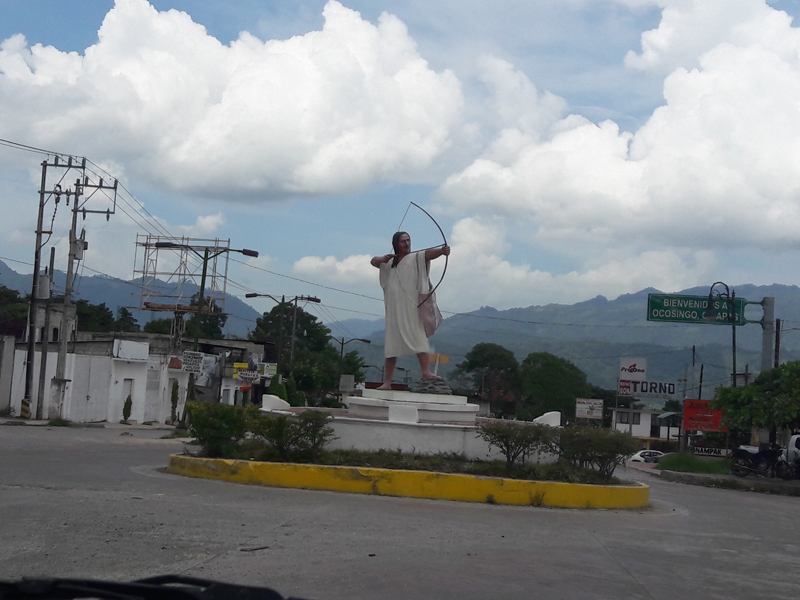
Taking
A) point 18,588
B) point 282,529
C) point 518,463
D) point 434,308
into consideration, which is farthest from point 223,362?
point 18,588

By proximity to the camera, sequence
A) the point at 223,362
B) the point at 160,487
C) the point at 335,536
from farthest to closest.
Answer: the point at 223,362 → the point at 160,487 → the point at 335,536

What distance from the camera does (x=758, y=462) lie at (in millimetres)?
21688

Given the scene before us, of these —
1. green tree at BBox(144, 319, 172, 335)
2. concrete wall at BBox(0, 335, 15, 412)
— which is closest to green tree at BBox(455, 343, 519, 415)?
green tree at BBox(144, 319, 172, 335)

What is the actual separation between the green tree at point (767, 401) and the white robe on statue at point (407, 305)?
9.48 meters

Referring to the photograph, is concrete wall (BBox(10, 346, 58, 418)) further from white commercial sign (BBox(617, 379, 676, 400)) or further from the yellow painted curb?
the yellow painted curb

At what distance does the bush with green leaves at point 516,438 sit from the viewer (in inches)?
518

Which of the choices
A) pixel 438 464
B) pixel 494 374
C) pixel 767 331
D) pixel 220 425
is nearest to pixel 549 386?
pixel 494 374

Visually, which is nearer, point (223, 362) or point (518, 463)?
point (518, 463)

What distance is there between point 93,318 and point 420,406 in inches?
2308

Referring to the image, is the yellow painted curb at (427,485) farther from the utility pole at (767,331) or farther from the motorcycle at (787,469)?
the utility pole at (767,331)

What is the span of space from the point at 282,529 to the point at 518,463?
19.7 ft

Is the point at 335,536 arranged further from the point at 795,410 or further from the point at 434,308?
the point at 795,410

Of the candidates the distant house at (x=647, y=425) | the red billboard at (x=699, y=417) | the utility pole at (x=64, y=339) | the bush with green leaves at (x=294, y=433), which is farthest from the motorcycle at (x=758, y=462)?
the distant house at (x=647, y=425)

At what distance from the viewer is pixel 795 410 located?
19672mm
